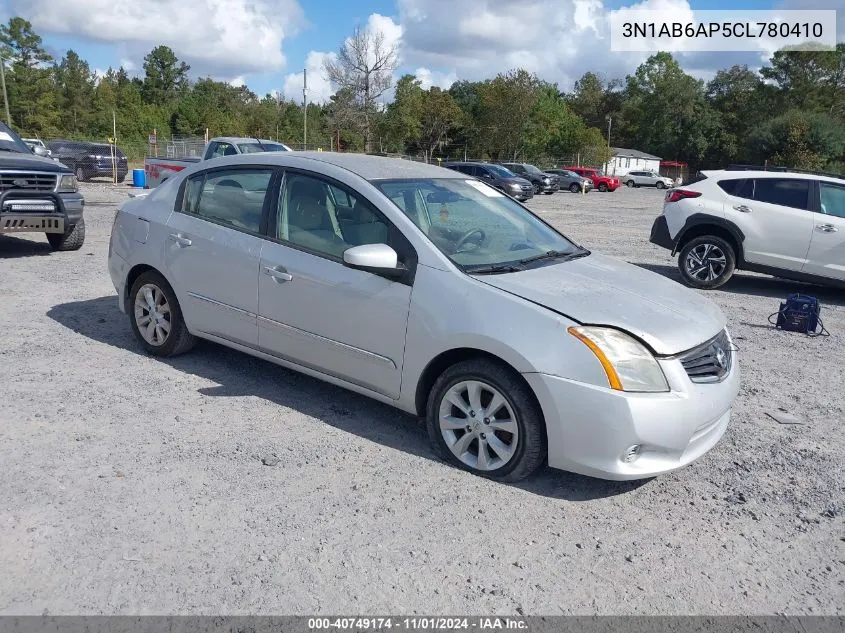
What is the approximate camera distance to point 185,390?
506cm

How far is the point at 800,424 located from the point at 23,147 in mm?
10640

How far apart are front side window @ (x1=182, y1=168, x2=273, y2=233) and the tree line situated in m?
45.6

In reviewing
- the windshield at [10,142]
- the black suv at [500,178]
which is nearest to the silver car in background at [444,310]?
the windshield at [10,142]

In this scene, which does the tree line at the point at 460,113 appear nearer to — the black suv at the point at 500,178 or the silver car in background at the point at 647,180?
the silver car in background at the point at 647,180

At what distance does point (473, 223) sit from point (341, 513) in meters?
2.01

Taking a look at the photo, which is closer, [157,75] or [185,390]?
[185,390]

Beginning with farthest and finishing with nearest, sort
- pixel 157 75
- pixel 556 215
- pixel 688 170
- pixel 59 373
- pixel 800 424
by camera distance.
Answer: pixel 157 75 < pixel 688 170 < pixel 556 215 < pixel 59 373 < pixel 800 424

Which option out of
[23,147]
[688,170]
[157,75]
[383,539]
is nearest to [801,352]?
[383,539]

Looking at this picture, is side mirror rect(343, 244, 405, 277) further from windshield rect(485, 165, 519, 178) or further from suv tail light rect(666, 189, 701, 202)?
windshield rect(485, 165, 519, 178)

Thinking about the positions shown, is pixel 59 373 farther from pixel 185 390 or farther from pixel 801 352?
pixel 801 352

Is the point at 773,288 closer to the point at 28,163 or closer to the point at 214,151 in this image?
the point at 28,163

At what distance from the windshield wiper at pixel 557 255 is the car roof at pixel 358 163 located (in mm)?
956

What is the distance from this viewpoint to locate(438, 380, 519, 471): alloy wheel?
3.79 metres

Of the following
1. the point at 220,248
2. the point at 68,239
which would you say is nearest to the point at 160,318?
the point at 220,248
